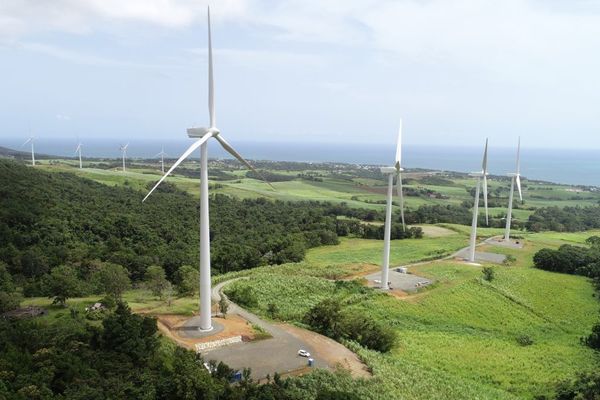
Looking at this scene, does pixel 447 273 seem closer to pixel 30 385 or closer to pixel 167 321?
pixel 167 321

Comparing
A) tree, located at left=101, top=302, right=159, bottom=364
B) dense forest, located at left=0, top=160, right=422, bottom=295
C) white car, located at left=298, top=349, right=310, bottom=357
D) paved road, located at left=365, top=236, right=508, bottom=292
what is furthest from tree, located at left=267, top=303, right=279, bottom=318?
dense forest, located at left=0, top=160, right=422, bottom=295

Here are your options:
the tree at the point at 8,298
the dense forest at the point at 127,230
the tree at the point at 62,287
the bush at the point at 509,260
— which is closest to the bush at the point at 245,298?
the tree at the point at 62,287

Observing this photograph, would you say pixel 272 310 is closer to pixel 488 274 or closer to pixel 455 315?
pixel 455 315

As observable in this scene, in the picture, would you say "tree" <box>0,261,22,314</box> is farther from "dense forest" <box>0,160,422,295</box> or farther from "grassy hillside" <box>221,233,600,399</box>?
"grassy hillside" <box>221,233,600,399</box>

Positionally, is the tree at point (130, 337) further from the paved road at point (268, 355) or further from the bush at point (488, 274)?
the bush at point (488, 274)

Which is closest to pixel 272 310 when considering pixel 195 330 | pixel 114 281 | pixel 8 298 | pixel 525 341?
pixel 195 330

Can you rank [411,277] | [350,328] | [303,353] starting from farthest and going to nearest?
[411,277], [350,328], [303,353]

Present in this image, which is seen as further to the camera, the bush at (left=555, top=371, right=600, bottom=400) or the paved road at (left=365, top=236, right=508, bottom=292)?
the paved road at (left=365, top=236, right=508, bottom=292)

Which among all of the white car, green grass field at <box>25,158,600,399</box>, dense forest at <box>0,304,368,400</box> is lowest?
green grass field at <box>25,158,600,399</box>

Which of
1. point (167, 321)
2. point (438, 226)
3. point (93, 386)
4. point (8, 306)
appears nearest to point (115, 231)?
point (8, 306)
